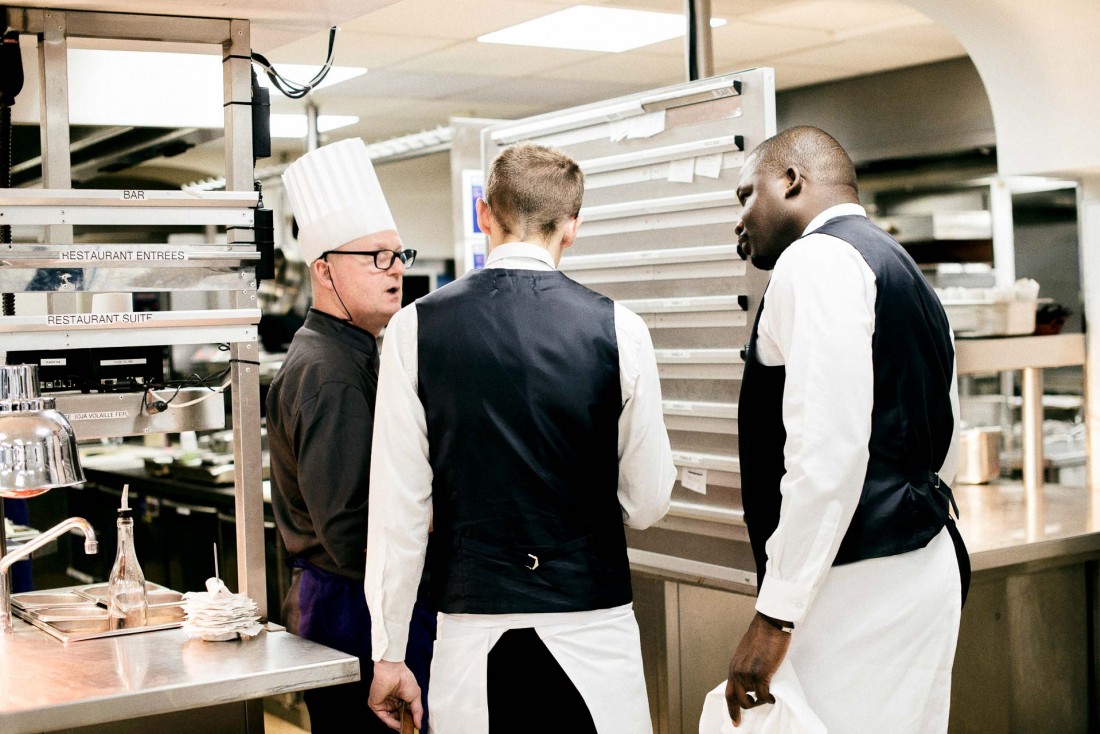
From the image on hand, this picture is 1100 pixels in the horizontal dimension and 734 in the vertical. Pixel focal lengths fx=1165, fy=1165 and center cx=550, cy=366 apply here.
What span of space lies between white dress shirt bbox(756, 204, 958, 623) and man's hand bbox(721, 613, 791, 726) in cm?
4

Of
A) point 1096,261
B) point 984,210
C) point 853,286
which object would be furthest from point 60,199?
point 984,210

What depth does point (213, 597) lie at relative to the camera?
7.41 ft

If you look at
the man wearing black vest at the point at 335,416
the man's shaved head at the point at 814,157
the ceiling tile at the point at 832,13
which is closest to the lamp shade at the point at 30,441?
the man wearing black vest at the point at 335,416

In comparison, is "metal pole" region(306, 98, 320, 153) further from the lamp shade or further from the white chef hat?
the lamp shade

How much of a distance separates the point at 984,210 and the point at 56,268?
5.57 m

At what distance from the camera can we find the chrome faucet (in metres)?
2.23

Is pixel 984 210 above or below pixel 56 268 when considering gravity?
above

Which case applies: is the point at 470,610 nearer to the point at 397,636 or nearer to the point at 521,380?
the point at 397,636

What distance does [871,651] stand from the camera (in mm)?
2023

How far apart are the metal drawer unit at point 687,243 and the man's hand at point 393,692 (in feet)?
3.19

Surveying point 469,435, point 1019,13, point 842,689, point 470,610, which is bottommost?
point 842,689

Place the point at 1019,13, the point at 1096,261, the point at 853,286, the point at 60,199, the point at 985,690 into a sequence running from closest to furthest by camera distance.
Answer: the point at 853,286 → the point at 60,199 → the point at 985,690 → the point at 1019,13 → the point at 1096,261

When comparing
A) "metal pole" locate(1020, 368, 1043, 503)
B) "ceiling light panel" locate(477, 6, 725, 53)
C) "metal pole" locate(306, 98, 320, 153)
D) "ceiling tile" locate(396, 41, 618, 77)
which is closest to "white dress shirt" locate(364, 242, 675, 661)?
"metal pole" locate(1020, 368, 1043, 503)

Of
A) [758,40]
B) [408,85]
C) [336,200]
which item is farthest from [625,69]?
[336,200]
